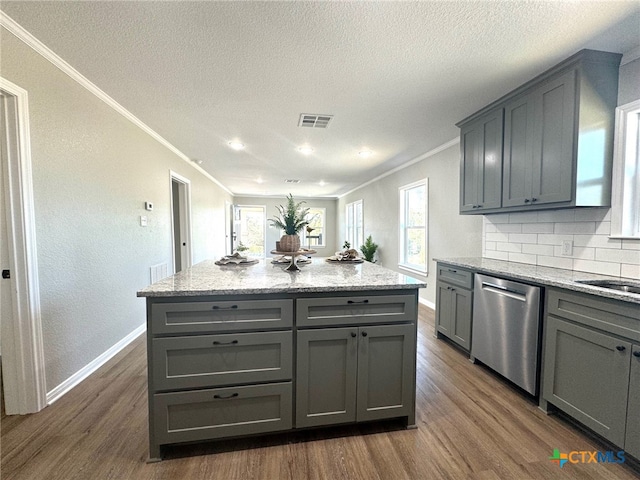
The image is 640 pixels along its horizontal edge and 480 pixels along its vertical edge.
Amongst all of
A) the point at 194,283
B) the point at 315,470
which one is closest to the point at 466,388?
the point at 315,470

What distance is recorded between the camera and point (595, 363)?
161 centimetres

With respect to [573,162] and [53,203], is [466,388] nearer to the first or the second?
[573,162]

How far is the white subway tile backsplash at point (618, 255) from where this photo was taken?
188 centimetres

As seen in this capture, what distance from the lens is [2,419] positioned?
179cm

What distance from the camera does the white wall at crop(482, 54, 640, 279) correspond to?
193cm

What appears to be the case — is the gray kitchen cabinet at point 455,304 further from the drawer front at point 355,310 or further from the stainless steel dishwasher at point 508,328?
the drawer front at point 355,310

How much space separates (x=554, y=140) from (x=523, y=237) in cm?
→ 98

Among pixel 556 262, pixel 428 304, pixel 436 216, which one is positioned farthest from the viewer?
pixel 428 304

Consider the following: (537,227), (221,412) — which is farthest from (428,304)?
(221,412)

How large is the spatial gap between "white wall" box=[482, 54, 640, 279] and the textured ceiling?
30.8 inches

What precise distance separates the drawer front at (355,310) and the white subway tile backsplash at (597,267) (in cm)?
154

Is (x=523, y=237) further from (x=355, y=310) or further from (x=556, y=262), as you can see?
(x=355, y=310)

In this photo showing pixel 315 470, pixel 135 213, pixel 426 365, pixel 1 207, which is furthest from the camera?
pixel 135 213

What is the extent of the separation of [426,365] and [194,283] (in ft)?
7.16
